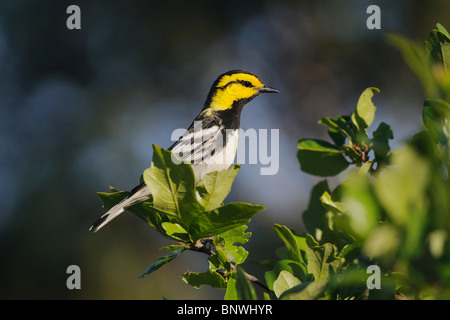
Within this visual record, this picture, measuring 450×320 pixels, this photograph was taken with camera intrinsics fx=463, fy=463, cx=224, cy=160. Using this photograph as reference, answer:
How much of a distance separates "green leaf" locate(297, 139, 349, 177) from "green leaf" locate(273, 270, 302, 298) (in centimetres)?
52

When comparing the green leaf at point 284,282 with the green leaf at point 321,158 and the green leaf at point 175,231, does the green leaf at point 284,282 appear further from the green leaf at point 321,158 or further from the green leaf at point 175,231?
the green leaf at point 321,158

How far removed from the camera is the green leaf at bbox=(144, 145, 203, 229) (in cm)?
93

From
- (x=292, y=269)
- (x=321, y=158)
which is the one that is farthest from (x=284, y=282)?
(x=321, y=158)

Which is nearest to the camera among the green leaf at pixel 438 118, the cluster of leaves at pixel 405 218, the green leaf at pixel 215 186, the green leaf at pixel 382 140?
the cluster of leaves at pixel 405 218

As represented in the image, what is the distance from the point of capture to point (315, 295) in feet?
2.45

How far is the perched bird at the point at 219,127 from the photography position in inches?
112

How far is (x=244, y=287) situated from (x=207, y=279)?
→ 1.22 feet

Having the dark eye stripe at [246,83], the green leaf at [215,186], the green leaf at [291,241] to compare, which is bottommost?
the green leaf at [291,241]

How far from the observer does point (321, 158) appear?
1.46 m

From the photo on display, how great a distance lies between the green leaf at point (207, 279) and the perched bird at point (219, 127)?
5.20 feet

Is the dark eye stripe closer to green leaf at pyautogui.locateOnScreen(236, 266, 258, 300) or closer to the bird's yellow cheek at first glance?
the bird's yellow cheek

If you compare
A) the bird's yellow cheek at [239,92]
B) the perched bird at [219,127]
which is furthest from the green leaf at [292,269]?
the bird's yellow cheek at [239,92]

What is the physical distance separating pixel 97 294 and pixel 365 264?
4.92 m

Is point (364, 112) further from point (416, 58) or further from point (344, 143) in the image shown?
point (416, 58)
